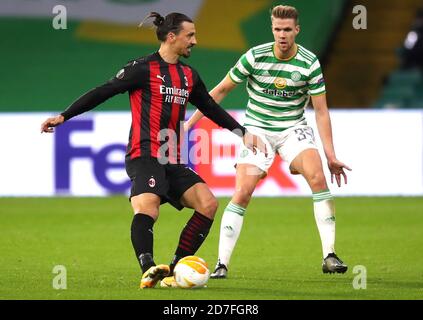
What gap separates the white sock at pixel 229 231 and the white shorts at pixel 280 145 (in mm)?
420

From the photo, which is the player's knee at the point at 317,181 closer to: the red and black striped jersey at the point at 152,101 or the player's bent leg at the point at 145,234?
the red and black striped jersey at the point at 152,101

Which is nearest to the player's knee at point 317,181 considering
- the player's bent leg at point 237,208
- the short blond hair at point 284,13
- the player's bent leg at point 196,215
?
the player's bent leg at point 237,208

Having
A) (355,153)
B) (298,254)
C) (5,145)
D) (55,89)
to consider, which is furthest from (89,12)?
(298,254)

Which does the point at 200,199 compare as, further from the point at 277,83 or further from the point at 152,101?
the point at 277,83

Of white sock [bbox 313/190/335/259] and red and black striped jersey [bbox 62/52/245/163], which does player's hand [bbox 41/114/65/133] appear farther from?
white sock [bbox 313/190/335/259]

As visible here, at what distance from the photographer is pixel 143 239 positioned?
8352 millimetres

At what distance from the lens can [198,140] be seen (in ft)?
57.4

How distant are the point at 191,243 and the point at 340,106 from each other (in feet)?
49.2

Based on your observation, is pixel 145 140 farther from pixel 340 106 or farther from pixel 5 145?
pixel 340 106

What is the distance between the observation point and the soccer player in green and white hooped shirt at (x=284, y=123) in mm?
9523

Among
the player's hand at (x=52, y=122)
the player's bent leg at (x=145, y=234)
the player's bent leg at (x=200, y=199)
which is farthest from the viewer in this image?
the player's bent leg at (x=200, y=199)

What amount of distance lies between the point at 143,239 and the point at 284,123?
2.02 meters

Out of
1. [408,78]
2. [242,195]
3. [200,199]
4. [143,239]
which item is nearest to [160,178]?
[200,199]

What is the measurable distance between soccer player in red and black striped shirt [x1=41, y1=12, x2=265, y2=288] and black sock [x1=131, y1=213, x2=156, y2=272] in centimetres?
8
